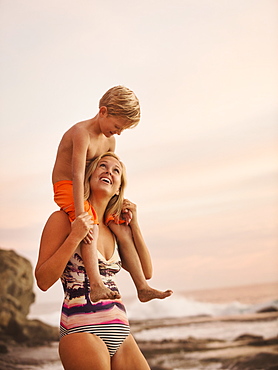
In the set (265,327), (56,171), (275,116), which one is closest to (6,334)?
(265,327)

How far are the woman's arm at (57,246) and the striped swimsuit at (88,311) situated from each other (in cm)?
6

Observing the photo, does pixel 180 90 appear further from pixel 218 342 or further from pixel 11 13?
pixel 218 342

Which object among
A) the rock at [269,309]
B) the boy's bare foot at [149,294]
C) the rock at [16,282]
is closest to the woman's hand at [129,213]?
the boy's bare foot at [149,294]

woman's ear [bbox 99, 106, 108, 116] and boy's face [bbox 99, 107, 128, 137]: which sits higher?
woman's ear [bbox 99, 106, 108, 116]

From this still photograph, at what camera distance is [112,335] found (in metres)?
1.48

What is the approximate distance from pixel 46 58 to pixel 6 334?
2.47m

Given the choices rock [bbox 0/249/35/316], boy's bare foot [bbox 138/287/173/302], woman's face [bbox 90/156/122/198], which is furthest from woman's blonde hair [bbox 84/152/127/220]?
rock [bbox 0/249/35/316]

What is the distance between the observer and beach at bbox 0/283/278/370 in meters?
4.71

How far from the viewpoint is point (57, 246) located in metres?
1.52

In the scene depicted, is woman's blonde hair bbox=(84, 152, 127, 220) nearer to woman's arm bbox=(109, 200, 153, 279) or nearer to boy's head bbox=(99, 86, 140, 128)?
woman's arm bbox=(109, 200, 153, 279)

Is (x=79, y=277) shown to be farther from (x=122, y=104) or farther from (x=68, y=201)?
(x=122, y=104)

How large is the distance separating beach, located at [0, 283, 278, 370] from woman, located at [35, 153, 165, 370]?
334 cm

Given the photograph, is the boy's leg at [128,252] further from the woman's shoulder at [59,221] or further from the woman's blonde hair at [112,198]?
the woman's shoulder at [59,221]

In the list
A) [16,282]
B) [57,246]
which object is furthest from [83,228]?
[16,282]
